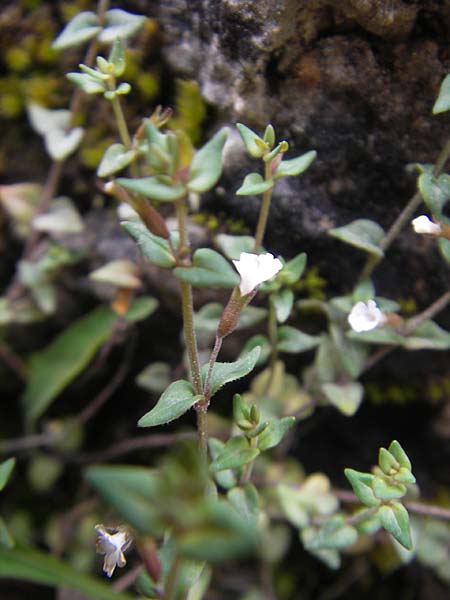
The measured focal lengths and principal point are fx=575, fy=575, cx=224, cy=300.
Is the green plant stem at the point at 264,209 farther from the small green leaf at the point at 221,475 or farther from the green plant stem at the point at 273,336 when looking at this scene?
the small green leaf at the point at 221,475

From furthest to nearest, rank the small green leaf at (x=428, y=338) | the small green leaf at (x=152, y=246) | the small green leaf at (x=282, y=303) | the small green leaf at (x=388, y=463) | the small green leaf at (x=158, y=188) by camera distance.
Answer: the small green leaf at (x=428, y=338), the small green leaf at (x=282, y=303), the small green leaf at (x=388, y=463), the small green leaf at (x=152, y=246), the small green leaf at (x=158, y=188)

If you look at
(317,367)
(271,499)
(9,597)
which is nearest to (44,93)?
(317,367)

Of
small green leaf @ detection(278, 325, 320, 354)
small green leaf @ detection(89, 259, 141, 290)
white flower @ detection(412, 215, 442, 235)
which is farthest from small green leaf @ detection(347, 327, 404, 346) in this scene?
small green leaf @ detection(89, 259, 141, 290)

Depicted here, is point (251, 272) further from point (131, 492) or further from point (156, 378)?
point (156, 378)

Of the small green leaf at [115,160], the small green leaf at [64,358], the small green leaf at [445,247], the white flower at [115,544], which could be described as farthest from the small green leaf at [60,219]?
the small green leaf at [445,247]

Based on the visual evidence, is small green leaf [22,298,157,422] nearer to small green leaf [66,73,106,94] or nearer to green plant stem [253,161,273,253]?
green plant stem [253,161,273,253]

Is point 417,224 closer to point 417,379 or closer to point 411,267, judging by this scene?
point 411,267

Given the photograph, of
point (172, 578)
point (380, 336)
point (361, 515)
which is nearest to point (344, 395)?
point (380, 336)
